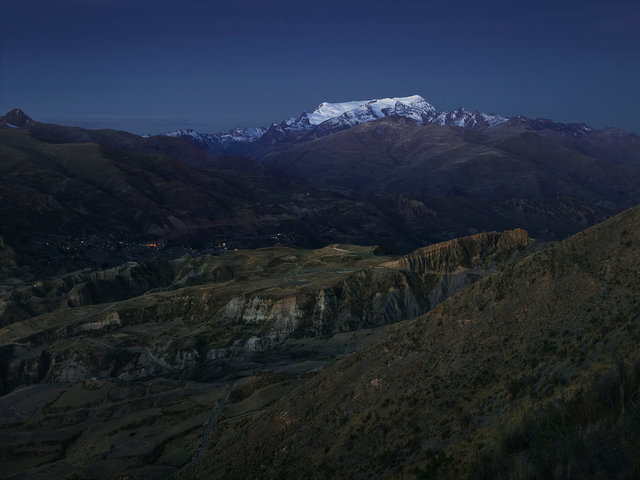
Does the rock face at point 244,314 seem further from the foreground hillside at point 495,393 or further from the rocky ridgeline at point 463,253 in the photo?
the foreground hillside at point 495,393

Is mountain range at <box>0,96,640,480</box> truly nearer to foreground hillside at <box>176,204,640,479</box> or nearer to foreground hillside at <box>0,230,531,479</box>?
foreground hillside at <box>176,204,640,479</box>

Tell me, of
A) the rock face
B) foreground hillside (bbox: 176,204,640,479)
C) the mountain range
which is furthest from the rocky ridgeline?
foreground hillside (bbox: 176,204,640,479)

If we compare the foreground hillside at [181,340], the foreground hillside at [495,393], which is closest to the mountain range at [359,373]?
the foreground hillside at [495,393]

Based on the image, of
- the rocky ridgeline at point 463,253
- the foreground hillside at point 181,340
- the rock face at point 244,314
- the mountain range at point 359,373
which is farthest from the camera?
the rocky ridgeline at point 463,253

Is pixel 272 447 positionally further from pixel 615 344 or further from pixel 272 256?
pixel 272 256

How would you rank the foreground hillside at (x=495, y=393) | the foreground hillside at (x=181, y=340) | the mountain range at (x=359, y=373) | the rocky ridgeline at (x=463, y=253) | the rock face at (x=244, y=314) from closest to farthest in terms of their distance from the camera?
1. the foreground hillside at (x=495, y=393)
2. the mountain range at (x=359, y=373)
3. the foreground hillside at (x=181, y=340)
4. the rock face at (x=244, y=314)
5. the rocky ridgeline at (x=463, y=253)

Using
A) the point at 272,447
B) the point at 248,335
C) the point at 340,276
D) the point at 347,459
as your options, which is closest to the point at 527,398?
the point at 347,459
